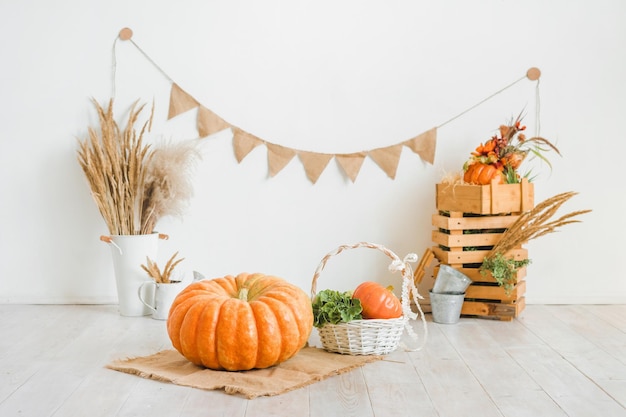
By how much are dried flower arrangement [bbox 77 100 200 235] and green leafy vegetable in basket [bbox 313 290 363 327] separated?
1.06 meters

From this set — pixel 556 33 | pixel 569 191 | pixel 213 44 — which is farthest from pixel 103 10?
pixel 569 191

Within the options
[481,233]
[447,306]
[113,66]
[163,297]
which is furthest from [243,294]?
[113,66]

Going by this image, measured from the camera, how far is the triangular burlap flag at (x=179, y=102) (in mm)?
3822

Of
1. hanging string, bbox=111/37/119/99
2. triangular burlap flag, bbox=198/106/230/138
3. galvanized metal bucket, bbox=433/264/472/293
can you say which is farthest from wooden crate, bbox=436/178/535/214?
hanging string, bbox=111/37/119/99

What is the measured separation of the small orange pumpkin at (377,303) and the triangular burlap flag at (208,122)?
1.31 m

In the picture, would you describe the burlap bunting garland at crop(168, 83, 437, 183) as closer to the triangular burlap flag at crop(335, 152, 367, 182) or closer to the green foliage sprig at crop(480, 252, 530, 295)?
the triangular burlap flag at crop(335, 152, 367, 182)

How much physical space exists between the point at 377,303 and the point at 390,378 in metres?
0.38

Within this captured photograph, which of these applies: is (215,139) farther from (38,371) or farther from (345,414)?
(345,414)

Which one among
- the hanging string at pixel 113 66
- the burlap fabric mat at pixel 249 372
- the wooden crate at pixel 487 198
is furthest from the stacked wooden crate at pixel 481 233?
the hanging string at pixel 113 66

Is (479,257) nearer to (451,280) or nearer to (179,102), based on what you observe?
(451,280)

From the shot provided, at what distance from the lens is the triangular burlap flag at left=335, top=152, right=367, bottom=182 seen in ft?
12.6

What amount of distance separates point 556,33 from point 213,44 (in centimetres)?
170

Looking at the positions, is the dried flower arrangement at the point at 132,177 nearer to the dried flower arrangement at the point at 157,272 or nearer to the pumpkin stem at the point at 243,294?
the dried flower arrangement at the point at 157,272

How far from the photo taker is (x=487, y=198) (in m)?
3.50
